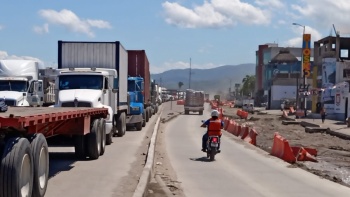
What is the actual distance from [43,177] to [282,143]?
1291 centimetres

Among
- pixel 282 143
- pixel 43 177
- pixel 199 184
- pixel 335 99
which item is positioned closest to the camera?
pixel 43 177

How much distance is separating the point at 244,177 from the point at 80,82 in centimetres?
844

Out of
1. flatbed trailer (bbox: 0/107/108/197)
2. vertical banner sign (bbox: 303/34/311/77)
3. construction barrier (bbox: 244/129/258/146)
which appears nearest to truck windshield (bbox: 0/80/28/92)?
construction barrier (bbox: 244/129/258/146)

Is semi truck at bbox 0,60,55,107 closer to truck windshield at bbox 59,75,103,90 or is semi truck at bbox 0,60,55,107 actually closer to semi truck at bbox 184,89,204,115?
truck windshield at bbox 59,75,103,90

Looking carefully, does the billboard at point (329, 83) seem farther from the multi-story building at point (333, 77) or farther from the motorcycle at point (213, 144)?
the motorcycle at point (213, 144)

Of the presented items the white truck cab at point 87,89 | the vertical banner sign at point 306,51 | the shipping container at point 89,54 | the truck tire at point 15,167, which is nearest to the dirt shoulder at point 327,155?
the white truck cab at point 87,89

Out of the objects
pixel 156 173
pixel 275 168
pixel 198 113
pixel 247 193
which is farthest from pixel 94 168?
pixel 198 113

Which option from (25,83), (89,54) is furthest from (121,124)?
(25,83)

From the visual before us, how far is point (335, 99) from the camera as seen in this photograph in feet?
202

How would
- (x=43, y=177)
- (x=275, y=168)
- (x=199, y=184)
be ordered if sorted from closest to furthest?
(x=43, y=177)
(x=199, y=184)
(x=275, y=168)

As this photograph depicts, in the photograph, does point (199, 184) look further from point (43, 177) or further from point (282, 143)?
point (282, 143)

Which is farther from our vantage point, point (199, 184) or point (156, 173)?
point (156, 173)

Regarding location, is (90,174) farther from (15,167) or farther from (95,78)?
(95,78)

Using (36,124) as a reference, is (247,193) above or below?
below
